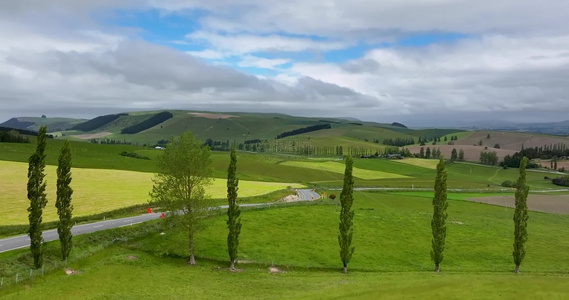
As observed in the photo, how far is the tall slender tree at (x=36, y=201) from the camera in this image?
159 feet

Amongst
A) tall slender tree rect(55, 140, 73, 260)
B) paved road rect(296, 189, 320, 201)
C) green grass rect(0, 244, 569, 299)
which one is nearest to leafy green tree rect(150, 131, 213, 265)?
green grass rect(0, 244, 569, 299)

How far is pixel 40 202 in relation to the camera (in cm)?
5103

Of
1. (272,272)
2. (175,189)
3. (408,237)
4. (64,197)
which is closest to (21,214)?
(64,197)

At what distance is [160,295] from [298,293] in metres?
A: 15.1

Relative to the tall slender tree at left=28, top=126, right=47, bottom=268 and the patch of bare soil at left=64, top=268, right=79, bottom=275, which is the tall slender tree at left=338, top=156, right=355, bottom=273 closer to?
the patch of bare soil at left=64, top=268, right=79, bottom=275

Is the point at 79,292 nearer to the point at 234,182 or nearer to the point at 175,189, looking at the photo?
the point at 175,189

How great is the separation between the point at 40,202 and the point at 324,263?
40.8 m

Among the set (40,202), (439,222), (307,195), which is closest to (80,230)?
(40,202)

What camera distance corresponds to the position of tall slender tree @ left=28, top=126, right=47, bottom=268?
4856 cm

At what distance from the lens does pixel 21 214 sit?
6788cm

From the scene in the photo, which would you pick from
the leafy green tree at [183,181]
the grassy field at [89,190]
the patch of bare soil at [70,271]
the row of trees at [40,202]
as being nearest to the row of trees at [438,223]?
the leafy green tree at [183,181]

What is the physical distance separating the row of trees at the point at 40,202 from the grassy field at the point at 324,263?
3.77 metres

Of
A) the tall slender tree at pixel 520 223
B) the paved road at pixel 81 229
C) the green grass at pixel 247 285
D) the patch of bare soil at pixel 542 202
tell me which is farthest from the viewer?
the patch of bare soil at pixel 542 202

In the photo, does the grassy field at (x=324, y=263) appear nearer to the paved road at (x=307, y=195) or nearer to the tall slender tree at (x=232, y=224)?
the tall slender tree at (x=232, y=224)
